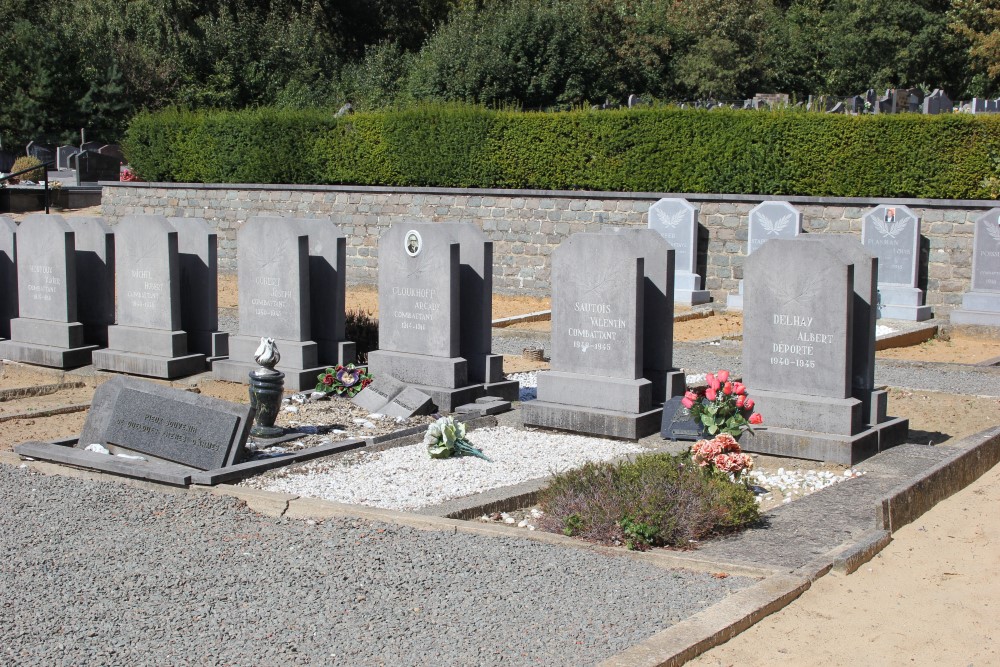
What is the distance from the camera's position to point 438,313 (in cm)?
981

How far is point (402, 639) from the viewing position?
14.9 ft

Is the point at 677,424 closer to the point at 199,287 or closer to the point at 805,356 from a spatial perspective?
the point at 805,356

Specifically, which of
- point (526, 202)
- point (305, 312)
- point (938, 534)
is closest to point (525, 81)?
point (526, 202)

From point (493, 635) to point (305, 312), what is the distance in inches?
256

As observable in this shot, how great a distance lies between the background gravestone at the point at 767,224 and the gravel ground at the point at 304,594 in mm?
11628

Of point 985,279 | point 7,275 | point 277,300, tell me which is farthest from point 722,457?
point 985,279

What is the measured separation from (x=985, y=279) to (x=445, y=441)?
1010 cm

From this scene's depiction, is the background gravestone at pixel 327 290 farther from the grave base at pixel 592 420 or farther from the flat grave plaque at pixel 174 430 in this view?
the flat grave plaque at pixel 174 430

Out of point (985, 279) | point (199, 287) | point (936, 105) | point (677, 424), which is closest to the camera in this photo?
point (677, 424)

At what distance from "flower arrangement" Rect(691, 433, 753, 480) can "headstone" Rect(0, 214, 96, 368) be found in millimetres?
7578

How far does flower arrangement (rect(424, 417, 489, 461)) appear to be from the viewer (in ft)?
26.1

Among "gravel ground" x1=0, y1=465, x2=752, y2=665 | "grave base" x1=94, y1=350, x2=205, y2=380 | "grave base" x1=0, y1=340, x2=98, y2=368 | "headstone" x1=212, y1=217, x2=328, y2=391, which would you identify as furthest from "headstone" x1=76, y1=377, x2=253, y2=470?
"grave base" x1=0, y1=340, x2=98, y2=368

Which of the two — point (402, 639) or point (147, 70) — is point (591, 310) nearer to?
point (402, 639)

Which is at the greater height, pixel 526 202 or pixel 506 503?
pixel 526 202
